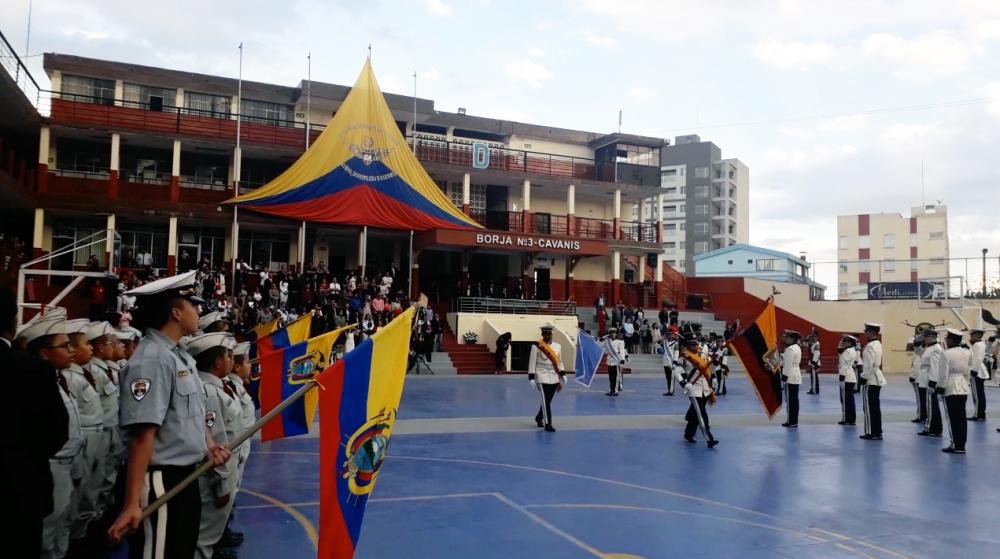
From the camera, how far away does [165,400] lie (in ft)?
11.0

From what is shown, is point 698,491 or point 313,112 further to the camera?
point 313,112

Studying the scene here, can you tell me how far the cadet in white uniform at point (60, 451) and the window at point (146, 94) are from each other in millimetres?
28214

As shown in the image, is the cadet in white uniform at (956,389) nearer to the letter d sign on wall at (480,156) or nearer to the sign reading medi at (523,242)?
the sign reading medi at (523,242)

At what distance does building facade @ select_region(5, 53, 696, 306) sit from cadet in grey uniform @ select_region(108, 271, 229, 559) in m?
21.0

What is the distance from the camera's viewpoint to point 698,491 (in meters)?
7.95

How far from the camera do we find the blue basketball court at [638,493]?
598 centimetres

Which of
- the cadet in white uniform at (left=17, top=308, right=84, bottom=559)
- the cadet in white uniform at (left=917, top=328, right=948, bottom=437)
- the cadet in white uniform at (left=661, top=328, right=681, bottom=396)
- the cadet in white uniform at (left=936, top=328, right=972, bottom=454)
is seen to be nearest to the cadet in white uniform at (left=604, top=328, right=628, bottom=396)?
the cadet in white uniform at (left=661, top=328, right=681, bottom=396)

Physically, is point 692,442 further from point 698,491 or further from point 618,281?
point 618,281

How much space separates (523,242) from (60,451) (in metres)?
27.8

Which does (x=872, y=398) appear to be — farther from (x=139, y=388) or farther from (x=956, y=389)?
(x=139, y=388)

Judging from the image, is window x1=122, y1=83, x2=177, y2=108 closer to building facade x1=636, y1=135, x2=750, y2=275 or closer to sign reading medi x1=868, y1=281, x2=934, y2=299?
sign reading medi x1=868, y1=281, x2=934, y2=299

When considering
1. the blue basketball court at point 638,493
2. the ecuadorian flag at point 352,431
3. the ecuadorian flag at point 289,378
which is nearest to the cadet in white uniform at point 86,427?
the blue basketball court at point 638,493

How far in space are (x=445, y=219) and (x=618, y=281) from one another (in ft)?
53.3

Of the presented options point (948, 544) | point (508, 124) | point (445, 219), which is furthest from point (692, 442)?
point (508, 124)
